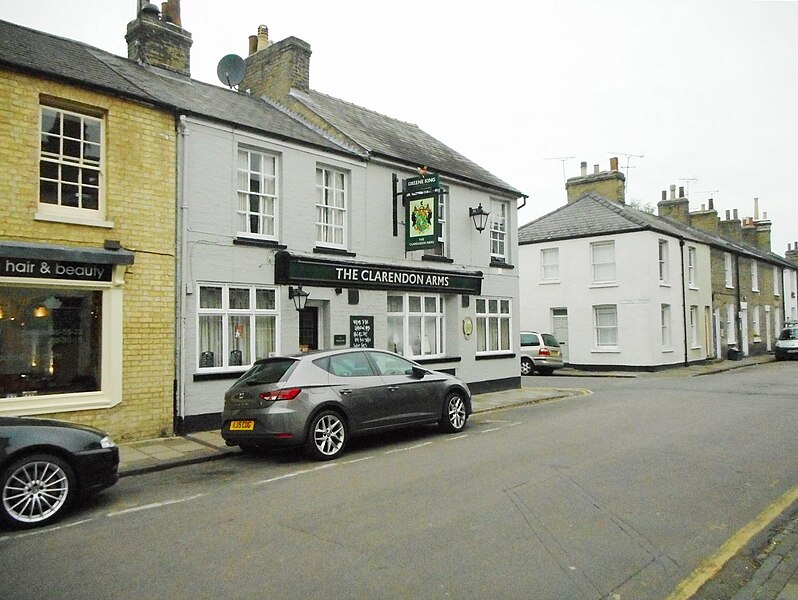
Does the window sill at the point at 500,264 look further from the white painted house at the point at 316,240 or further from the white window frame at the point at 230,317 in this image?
the white window frame at the point at 230,317

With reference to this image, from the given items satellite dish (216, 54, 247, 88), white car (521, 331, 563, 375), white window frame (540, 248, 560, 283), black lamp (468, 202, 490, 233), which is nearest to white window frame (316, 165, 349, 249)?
black lamp (468, 202, 490, 233)

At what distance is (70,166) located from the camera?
10461 millimetres

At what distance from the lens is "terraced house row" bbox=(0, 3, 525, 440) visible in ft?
32.7

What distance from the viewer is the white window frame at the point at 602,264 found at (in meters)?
27.5

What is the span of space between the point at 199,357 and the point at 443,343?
755 centimetres

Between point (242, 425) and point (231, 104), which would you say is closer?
point (242, 425)

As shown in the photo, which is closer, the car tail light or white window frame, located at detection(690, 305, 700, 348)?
the car tail light

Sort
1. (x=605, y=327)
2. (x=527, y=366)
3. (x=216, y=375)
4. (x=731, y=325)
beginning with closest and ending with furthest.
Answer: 1. (x=216, y=375)
2. (x=527, y=366)
3. (x=605, y=327)
4. (x=731, y=325)

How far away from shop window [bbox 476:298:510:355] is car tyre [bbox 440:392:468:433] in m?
6.82

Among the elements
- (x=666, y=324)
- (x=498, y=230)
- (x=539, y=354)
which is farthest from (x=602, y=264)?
(x=498, y=230)

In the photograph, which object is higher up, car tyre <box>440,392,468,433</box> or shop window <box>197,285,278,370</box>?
shop window <box>197,285,278,370</box>

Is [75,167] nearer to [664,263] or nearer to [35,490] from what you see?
[35,490]

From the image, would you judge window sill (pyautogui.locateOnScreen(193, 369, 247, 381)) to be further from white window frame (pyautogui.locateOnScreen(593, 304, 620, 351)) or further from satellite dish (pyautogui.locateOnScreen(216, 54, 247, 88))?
white window frame (pyautogui.locateOnScreen(593, 304, 620, 351))

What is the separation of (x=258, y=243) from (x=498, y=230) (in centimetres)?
915
